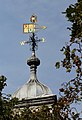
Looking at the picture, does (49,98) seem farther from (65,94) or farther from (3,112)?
(65,94)

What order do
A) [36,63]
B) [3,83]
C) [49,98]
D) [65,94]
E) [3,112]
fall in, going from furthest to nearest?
1. [36,63]
2. [49,98]
3. [3,83]
4. [3,112]
5. [65,94]

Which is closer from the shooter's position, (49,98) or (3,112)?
(3,112)

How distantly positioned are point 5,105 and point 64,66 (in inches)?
359

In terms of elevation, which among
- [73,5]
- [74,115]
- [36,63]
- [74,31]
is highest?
[36,63]

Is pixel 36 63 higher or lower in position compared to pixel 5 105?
higher

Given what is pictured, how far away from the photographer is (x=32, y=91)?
121ft

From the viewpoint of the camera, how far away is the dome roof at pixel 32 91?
36.4 m

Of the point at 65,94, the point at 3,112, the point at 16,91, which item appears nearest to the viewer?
the point at 65,94

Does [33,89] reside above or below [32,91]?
above

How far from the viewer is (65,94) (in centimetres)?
847

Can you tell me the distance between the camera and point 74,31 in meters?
8.84

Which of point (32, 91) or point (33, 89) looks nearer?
point (32, 91)

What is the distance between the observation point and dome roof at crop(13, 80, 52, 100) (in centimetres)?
3638

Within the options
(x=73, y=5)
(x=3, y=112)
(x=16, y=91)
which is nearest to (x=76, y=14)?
(x=73, y=5)
